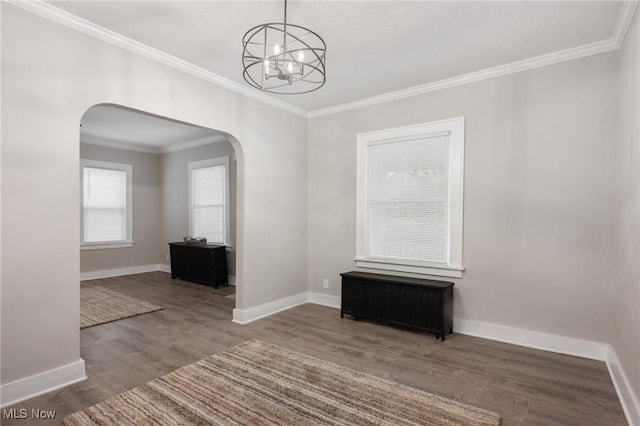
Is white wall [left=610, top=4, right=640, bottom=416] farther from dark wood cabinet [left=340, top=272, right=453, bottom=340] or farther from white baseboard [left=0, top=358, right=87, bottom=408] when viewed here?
white baseboard [left=0, top=358, right=87, bottom=408]

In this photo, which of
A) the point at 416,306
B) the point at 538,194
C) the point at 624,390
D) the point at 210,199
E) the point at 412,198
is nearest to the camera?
the point at 624,390

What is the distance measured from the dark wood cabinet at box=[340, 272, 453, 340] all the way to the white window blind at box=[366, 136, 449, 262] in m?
0.39

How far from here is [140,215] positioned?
759 cm

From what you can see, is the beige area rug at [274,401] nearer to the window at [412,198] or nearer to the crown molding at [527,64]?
the window at [412,198]

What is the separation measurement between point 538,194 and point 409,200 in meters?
1.35

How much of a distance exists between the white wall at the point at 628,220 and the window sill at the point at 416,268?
1366 millimetres

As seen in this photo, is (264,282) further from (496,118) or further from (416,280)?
(496,118)

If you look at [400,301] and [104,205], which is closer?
[400,301]

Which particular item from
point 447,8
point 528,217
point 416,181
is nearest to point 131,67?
point 447,8

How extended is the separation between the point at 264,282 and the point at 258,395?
6.55ft

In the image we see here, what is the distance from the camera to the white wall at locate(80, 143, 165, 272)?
6.89m

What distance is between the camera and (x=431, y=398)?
7.97 feet

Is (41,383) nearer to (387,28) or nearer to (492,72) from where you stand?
(387,28)

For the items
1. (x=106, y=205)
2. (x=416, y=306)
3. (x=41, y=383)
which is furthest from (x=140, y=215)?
(x=416, y=306)
